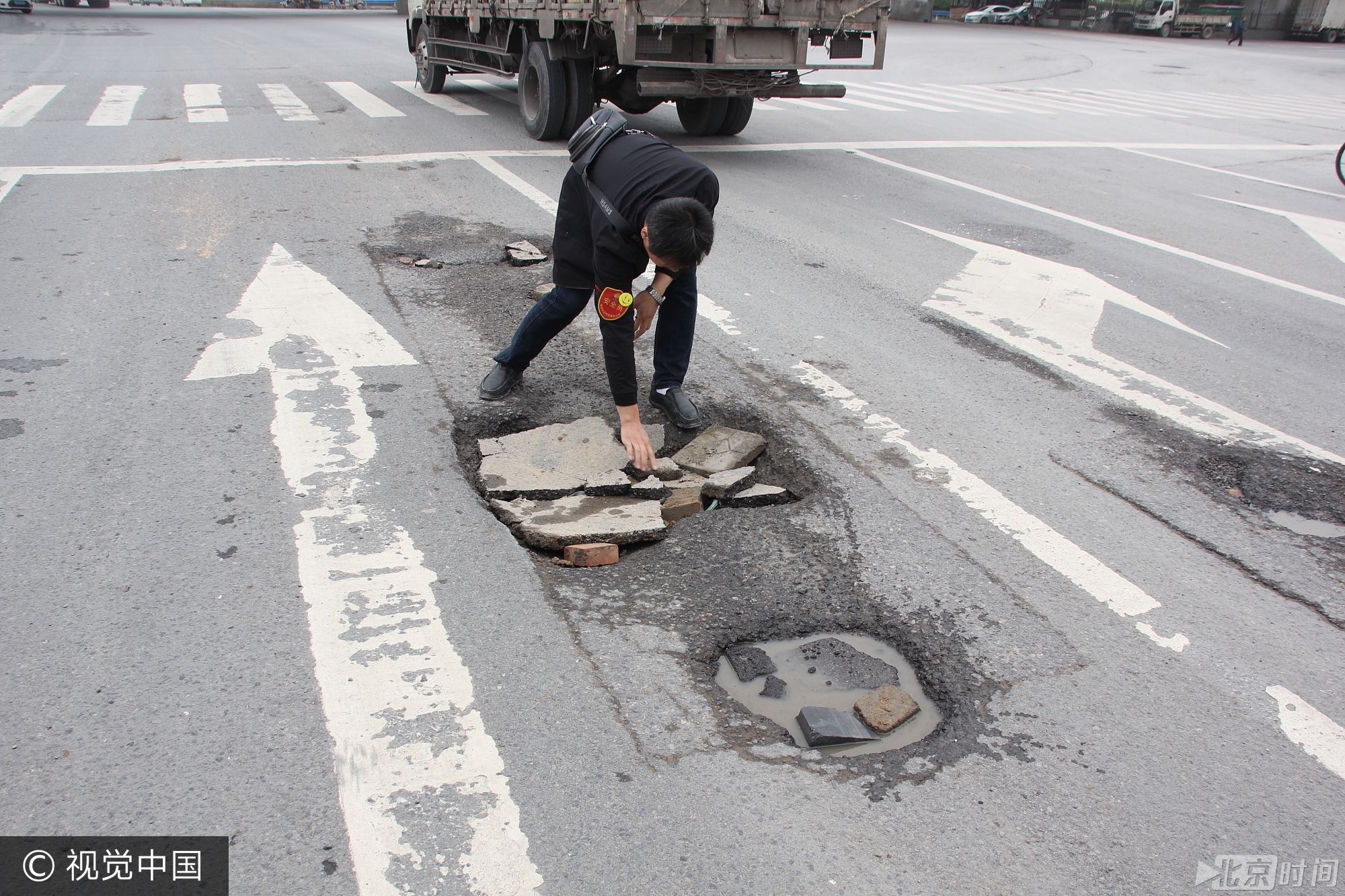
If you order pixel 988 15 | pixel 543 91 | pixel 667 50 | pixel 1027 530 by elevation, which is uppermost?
pixel 988 15

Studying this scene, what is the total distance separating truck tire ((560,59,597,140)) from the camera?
10.3 meters

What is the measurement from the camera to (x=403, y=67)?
1730cm

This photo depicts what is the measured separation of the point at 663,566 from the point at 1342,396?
13.6 feet

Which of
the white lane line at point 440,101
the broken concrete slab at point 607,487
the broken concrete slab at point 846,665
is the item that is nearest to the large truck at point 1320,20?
the white lane line at point 440,101

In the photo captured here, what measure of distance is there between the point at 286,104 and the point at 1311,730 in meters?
13.4

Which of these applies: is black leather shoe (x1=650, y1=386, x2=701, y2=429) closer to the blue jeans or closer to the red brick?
the blue jeans

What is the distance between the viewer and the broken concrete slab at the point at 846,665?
110 inches

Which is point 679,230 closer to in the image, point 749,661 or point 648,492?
point 648,492

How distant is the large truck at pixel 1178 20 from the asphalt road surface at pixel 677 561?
38.0 m

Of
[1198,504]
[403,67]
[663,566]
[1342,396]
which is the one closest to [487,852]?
[663,566]

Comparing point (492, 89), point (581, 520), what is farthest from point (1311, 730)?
point (492, 89)

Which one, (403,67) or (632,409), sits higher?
(403,67)

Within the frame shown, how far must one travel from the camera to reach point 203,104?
12.1 meters

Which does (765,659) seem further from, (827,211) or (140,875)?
(827,211)
